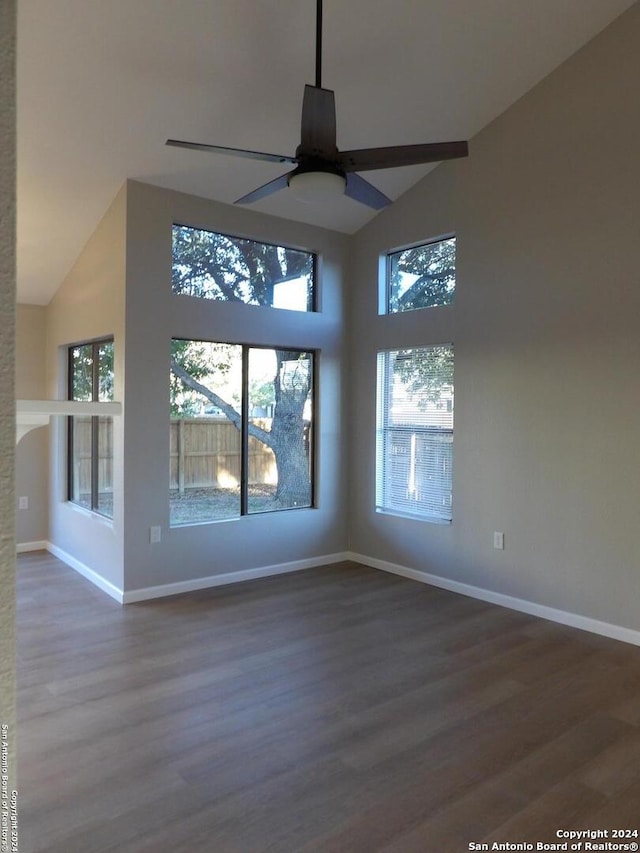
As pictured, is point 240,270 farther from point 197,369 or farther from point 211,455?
point 211,455

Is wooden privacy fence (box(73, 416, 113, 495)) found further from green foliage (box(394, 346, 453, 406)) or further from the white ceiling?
green foliage (box(394, 346, 453, 406))

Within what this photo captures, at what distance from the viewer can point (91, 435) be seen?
5.13 meters

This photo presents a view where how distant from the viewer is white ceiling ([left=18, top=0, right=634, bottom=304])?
3.13m

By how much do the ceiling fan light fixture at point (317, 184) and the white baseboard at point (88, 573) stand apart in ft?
9.82

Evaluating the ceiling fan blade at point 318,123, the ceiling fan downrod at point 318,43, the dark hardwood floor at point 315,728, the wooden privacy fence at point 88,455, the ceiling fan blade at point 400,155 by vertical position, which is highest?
the ceiling fan downrod at point 318,43

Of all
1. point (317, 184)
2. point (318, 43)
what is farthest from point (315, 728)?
point (318, 43)

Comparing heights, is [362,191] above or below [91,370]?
above

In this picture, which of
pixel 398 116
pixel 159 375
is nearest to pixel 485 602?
pixel 159 375

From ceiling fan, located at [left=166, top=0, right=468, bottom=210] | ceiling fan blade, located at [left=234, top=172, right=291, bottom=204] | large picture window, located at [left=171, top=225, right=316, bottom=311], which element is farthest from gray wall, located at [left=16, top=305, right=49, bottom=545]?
ceiling fan, located at [left=166, top=0, right=468, bottom=210]

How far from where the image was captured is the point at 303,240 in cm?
518

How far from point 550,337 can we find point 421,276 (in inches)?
53.7

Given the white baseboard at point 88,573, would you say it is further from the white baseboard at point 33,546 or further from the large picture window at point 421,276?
the large picture window at point 421,276

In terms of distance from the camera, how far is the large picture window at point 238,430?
4.61 meters

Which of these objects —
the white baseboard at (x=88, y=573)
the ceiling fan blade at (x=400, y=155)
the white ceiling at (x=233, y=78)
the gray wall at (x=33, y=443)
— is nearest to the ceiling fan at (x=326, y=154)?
the ceiling fan blade at (x=400, y=155)
